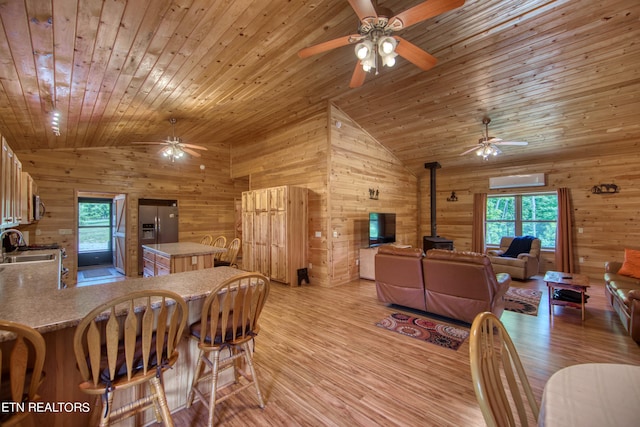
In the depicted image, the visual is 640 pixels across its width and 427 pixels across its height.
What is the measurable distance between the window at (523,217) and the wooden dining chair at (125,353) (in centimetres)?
826

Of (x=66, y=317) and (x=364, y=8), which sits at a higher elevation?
(x=364, y=8)

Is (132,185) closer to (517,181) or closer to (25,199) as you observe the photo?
(25,199)

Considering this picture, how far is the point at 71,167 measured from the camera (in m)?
5.82

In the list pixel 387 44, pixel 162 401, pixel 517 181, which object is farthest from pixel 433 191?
pixel 162 401

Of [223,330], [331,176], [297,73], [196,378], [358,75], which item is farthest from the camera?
[331,176]

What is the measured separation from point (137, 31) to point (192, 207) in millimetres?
5756

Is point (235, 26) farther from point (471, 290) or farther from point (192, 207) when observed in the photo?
point (192, 207)

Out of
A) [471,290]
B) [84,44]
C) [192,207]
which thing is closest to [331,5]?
[84,44]

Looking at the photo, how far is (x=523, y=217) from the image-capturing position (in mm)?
7172

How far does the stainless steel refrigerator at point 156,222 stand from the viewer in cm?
665

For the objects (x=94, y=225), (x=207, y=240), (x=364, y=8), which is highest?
(x=364, y=8)

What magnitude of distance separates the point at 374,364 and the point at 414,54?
10.1 ft

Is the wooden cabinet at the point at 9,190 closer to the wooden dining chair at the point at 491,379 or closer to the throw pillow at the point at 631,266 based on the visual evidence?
the wooden dining chair at the point at 491,379

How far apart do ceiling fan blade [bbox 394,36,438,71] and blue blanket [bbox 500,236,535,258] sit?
5508 millimetres
